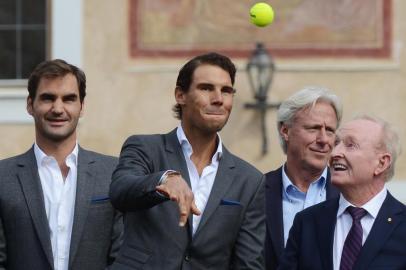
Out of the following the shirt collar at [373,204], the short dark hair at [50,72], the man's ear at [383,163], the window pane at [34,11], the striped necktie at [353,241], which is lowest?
the striped necktie at [353,241]

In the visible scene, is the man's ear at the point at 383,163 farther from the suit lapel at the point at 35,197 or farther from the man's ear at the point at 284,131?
the suit lapel at the point at 35,197

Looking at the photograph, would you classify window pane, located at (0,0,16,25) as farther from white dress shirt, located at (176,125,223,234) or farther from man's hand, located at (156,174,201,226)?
man's hand, located at (156,174,201,226)

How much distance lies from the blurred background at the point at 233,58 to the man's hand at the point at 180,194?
26.5ft

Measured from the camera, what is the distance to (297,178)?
23.5ft

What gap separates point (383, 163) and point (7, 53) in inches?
348

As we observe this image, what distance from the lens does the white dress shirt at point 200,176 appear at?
6231mm

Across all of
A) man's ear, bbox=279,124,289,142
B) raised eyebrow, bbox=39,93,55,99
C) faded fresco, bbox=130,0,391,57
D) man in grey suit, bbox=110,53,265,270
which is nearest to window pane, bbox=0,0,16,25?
faded fresco, bbox=130,0,391,57

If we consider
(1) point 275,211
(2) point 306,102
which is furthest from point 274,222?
(2) point 306,102

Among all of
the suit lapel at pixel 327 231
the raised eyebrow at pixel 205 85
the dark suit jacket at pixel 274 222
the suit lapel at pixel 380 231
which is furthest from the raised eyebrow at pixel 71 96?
the suit lapel at pixel 380 231

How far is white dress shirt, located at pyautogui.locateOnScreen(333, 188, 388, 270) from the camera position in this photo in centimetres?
615

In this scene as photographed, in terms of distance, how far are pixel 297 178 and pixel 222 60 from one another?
103 centimetres

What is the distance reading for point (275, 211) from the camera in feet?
23.0

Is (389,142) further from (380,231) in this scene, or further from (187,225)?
(187,225)

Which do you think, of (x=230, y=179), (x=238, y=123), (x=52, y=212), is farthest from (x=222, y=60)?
(x=238, y=123)
